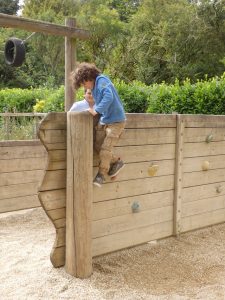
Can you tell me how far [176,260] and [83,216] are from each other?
110 centimetres

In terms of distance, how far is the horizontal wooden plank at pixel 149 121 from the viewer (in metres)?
3.83

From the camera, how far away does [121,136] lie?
3734mm

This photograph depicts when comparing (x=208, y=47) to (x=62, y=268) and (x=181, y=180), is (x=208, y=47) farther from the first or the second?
(x=62, y=268)

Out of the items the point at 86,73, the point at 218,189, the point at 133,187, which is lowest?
the point at 218,189


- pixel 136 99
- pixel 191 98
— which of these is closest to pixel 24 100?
pixel 136 99

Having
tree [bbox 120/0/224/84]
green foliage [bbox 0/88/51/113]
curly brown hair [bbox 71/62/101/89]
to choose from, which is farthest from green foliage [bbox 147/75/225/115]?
tree [bbox 120/0/224/84]

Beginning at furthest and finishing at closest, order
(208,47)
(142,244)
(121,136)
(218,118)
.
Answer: (208,47) → (218,118) → (142,244) → (121,136)

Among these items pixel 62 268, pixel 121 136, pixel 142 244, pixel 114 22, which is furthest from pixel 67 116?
pixel 114 22

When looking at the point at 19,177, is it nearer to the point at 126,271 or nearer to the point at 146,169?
the point at 146,169

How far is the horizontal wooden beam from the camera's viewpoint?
17.0 ft

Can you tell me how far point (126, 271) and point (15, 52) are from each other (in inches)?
135

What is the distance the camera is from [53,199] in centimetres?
334

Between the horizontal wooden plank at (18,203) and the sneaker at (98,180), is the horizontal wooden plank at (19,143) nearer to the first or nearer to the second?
the horizontal wooden plank at (18,203)

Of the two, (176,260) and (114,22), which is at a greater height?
(114,22)
